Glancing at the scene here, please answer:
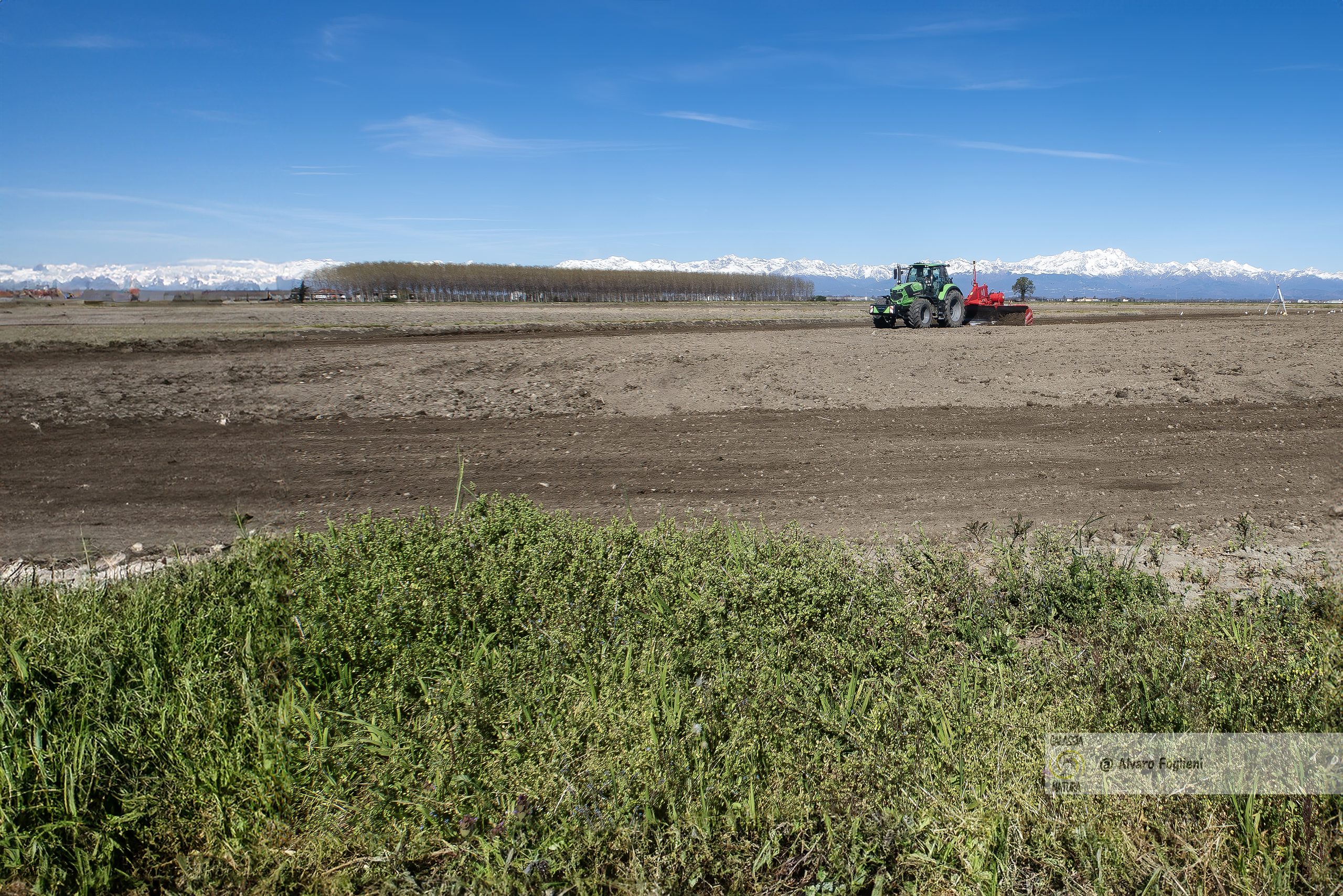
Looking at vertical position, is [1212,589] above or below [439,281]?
below

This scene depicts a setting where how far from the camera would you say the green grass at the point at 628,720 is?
9.71ft

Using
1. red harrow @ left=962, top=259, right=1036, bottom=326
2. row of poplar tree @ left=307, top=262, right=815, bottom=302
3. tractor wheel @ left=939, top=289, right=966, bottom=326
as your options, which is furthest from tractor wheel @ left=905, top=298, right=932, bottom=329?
row of poplar tree @ left=307, top=262, right=815, bottom=302

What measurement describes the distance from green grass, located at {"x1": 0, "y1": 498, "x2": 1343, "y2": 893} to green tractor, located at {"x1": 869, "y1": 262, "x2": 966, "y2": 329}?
2494 centimetres

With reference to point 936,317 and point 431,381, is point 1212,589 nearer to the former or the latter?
point 431,381

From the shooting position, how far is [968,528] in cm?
675

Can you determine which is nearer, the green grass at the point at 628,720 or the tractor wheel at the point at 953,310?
the green grass at the point at 628,720

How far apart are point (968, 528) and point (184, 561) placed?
6866 mm

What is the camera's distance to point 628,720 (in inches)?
140

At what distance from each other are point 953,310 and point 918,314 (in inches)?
91.3

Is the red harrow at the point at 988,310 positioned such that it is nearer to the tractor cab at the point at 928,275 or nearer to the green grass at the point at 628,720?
the tractor cab at the point at 928,275

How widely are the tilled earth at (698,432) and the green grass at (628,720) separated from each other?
2228mm

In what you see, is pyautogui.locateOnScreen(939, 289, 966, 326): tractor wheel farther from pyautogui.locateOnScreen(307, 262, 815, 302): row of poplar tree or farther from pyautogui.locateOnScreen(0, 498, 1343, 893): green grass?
pyautogui.locateOnScreen(307, 262, 815, 302): row of poplar tree

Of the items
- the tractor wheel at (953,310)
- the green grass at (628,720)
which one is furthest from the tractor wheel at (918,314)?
the green grass at (628,720)

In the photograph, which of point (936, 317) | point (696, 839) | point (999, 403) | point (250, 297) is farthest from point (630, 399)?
point (250, 297)
